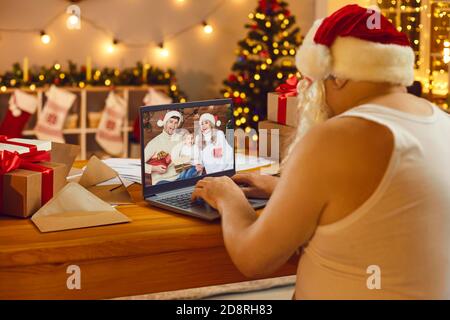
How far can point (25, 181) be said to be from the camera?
1.63 m

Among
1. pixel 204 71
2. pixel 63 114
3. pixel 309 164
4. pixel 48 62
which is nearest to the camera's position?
pixel 309 164

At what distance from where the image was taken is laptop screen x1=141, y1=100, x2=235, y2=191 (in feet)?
5.94

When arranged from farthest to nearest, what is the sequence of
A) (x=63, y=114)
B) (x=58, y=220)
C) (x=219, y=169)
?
(x=63, y=114)
(x=219, y=169)
(x=58, y=220)

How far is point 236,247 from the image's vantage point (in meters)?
1.41

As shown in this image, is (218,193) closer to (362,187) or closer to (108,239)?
(108,239)

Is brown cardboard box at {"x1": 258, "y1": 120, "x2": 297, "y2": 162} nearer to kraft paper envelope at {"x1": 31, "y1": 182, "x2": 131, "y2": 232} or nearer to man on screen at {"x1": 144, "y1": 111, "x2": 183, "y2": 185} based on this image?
man on screen at {"x1": 144, "y1": 111, "x2": 183, "y2": 185}

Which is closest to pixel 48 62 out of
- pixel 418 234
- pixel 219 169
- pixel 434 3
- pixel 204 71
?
pixel 204 71

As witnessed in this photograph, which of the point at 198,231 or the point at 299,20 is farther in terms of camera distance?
the point at 299,20

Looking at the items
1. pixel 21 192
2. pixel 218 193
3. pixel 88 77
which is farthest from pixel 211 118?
pixel 88 77

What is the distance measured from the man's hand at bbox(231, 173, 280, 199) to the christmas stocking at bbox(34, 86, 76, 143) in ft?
13.3

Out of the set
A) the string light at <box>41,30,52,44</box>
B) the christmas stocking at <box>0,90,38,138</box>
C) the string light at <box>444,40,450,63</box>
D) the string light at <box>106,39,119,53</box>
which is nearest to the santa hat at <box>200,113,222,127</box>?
the christmas stocking at <box>0,90,38,138</box>

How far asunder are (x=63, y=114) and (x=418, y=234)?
470 cm
